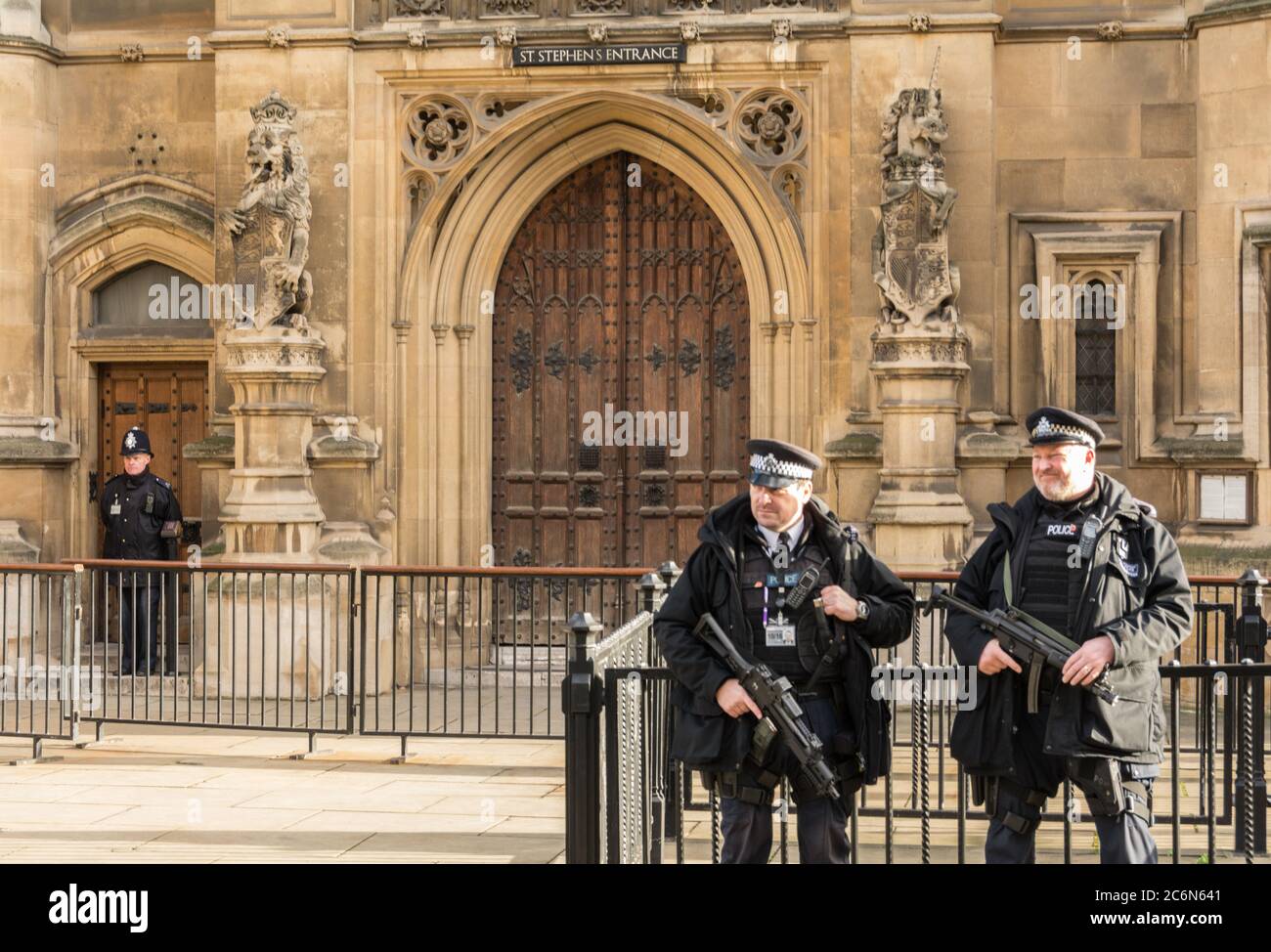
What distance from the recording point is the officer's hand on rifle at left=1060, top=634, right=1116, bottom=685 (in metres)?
6.05

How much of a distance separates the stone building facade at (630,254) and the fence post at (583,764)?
7237mm

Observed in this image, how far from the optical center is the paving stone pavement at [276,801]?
8633 millimetres

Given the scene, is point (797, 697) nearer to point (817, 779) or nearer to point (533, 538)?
point (817, 779)

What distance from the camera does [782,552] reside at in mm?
6488

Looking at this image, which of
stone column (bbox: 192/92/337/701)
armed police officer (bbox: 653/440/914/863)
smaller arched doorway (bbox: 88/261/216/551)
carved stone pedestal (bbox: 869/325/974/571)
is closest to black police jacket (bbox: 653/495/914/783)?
armed police officer (bbox: 653/440/914/863)

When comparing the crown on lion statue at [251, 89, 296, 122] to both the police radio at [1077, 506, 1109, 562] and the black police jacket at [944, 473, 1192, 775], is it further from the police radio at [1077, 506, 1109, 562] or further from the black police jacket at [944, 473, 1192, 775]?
the police radio at [1077, 506, 1109, 562]

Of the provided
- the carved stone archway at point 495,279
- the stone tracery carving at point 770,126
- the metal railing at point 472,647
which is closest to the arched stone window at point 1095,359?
the carved stone archway at point 495,279

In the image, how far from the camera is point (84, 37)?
51.0ft

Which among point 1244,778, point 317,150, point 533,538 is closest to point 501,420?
point 533,538

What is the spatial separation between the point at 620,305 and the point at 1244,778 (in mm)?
8590

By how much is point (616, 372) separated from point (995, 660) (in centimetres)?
897

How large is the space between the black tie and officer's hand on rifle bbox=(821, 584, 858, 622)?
0.83 ft

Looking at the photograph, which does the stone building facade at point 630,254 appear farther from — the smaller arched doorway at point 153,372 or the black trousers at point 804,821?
the black trousers at point 804,821
